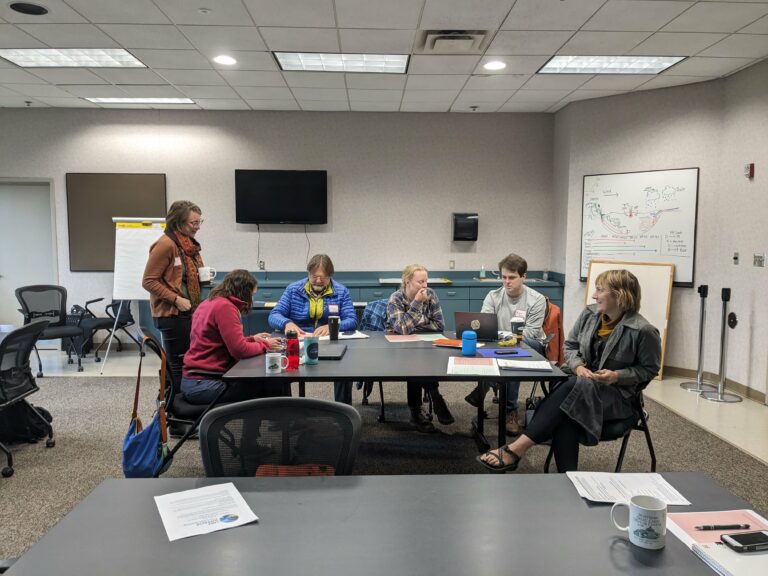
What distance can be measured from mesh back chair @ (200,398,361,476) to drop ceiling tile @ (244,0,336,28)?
112 inches

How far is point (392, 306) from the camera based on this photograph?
3842mm

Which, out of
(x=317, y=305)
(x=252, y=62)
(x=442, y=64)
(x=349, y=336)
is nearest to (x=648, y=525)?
(x=349, y=336)

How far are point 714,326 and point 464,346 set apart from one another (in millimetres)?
3442

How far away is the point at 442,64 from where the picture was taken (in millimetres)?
4676

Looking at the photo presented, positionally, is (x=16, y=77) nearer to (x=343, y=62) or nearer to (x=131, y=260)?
(x=131, y=260)

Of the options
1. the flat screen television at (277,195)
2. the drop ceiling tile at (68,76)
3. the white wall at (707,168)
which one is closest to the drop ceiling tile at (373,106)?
the flat screen television at (277,195)

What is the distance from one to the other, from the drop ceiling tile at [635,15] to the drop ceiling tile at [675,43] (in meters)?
0.22

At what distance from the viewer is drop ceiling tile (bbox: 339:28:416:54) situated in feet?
13.1

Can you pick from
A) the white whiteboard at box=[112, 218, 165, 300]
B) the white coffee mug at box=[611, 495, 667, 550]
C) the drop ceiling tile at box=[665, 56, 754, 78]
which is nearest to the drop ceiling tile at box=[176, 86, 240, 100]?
the white whiteboard at box=[112, 218, 165, 300]

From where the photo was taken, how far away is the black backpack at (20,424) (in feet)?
11.9

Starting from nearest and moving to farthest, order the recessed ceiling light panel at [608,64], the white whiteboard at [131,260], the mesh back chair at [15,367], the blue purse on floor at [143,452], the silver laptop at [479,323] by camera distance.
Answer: the blue purse on floor at [143,452] → the mesh back chair at [15,367] → the silver laptop at [479,323] → the recessed ceiling light panel at [608,64] → the white whiteboard at [131,260]

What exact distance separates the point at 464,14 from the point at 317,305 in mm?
2268

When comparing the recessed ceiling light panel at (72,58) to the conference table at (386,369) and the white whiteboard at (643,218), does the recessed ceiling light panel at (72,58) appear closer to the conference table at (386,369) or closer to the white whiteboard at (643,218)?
the conference table at (386,369)

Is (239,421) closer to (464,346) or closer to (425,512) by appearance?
(425,512)
